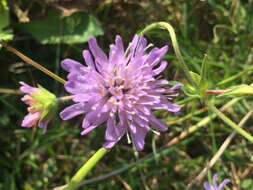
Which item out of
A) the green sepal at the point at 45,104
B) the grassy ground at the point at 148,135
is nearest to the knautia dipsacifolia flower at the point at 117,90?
the green sepal at the point at 45,104

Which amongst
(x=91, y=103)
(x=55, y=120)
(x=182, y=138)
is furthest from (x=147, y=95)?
(x=55, y=120)

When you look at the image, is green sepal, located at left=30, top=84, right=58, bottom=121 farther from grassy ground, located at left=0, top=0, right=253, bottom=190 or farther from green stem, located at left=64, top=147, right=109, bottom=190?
grassy ground, located at left=0, top=0, right=253, bottom=190

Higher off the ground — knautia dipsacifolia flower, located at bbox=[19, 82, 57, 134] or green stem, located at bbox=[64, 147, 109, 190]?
knautia dipsacifolia flower, located at bbox=[19, 82, 57, 134]

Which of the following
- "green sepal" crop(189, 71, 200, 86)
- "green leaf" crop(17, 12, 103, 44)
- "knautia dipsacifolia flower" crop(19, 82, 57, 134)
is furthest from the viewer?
"green leaf" crop(17, 12, 103, 44)

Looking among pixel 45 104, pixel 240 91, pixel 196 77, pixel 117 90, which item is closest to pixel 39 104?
pixel 45 104

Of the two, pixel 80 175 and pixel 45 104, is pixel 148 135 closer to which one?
pixel 80 175

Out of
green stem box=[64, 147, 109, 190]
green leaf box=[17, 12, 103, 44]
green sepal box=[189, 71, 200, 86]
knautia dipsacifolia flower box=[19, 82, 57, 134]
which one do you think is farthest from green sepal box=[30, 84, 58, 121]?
green leaf box=[17, 12, 103, 44]

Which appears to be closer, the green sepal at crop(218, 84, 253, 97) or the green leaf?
the green sepal at crop(218, 84, 253, 97)
